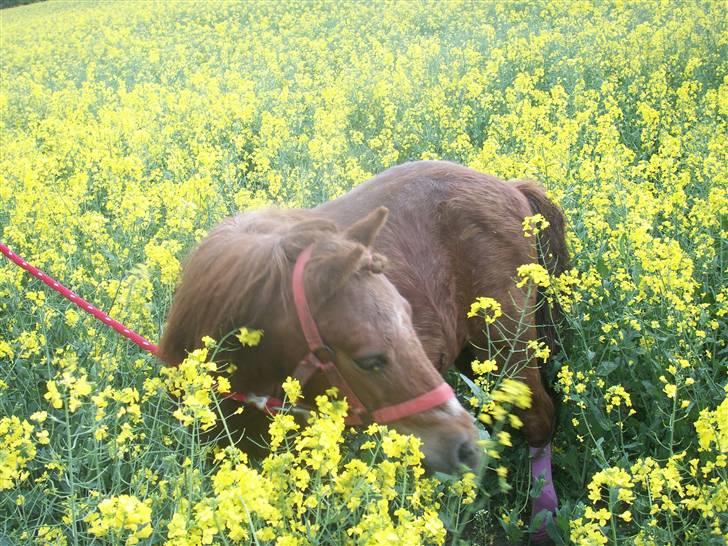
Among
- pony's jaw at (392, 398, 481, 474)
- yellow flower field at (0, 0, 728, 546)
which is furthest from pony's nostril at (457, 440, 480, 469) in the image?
yellow flower field at (0, 0, 728, 546)

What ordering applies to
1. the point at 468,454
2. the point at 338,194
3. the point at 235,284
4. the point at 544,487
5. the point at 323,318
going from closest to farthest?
1. the point at 468,454
2. the point at 323,318
3. the point at 235,284
4. the point at 544,487
5. the point at 338,194

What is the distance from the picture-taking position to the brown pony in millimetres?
2342

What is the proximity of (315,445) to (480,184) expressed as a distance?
6.81 ft

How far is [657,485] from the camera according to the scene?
2.11m

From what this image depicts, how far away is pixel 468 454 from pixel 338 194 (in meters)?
3.40

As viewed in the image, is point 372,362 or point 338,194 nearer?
point 372,362

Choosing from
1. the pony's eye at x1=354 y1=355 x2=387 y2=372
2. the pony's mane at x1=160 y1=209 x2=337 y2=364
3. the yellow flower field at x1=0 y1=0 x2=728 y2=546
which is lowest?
the yellow flower field at x1=0 y1=0 x2=728 y2=546

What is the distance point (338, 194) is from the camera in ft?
17.8

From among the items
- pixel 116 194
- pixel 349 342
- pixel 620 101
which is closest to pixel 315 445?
pixel 349 342

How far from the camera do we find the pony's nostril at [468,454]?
2.27m

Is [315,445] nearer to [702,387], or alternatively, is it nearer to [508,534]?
[508,534]

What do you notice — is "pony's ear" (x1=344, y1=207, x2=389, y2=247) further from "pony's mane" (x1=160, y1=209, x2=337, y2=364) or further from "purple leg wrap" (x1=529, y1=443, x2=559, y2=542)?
"purple leg wrap" (x1=529, y1=443, x2=559, y2=542)

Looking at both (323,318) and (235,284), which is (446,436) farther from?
(235,284)

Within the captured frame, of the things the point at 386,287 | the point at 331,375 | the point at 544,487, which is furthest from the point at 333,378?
the point at 544,487
